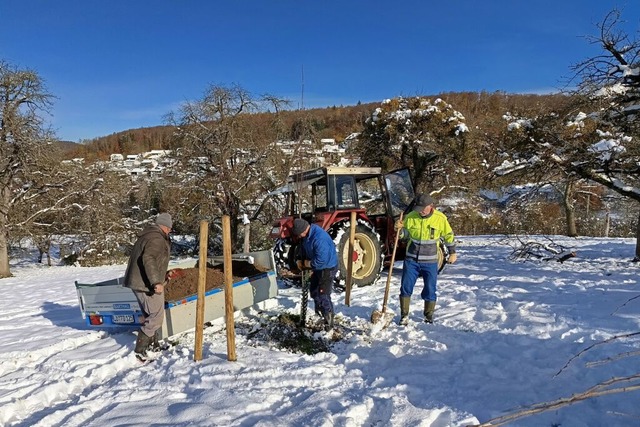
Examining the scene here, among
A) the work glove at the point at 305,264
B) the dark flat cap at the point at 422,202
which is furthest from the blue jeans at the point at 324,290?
the dark flat cap at the point at 422,202

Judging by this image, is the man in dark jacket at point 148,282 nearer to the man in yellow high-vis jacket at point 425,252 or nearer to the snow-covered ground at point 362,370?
the snow-covered ground at point 362,370

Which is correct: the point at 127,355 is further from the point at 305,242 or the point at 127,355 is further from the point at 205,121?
the point at 205,121

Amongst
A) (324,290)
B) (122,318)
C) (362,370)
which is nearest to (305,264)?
(324,290)

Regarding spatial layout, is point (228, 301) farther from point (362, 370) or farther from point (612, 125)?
point (612, 125)

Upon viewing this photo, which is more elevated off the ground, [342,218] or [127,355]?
[342,218]

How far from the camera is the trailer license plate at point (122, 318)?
499 cm

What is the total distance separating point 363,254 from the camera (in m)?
7.64

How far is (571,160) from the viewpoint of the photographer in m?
8.13

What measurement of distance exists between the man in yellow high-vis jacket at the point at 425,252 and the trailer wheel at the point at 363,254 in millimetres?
1944

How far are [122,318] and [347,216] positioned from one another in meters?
3.98

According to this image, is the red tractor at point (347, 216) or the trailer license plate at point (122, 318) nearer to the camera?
the trailer license plate at point (122, 318)

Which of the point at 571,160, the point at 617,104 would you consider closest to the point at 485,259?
the point at 571,160

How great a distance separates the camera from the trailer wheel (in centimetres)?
728

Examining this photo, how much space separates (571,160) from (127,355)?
8.15 meters
